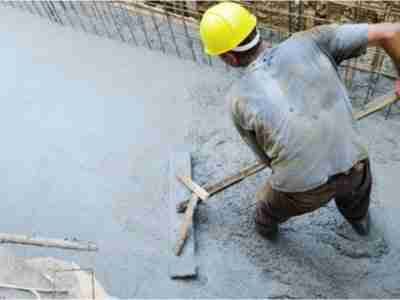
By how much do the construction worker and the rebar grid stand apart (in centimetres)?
120

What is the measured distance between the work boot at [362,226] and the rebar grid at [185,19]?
940 millimetres

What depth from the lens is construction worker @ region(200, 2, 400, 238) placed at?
2096mm

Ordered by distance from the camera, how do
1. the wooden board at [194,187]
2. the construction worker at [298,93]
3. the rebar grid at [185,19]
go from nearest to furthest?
the construction worker at [298,93]
the wooden board at [194,187]
the rebar grid at [185,19]

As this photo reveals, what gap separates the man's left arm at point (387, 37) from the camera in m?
2.10

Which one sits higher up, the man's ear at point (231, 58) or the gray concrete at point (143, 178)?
the man's ear at point (231, 58)

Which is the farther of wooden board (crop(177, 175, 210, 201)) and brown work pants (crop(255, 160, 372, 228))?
wooden board (crop(177, 175, 210, 201))

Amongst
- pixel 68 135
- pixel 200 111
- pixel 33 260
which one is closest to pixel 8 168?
pixel 68 135

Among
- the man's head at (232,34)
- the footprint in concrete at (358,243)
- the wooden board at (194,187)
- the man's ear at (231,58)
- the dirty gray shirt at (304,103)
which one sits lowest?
the footprint in concrete at (358,243)

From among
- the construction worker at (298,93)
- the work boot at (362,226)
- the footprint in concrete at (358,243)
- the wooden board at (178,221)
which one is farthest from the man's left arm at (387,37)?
the wooden board at (178,221)

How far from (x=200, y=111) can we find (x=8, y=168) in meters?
1.19

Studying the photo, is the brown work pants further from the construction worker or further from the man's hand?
the man's hand

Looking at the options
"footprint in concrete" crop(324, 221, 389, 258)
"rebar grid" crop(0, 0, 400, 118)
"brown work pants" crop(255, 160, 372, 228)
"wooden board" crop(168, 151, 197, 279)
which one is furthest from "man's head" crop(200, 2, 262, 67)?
"rebar grid" crop(0, 0, 400, 118)

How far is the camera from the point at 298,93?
209 centimetres

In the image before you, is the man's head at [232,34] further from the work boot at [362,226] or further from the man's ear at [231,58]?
the work boot at [362,226]
